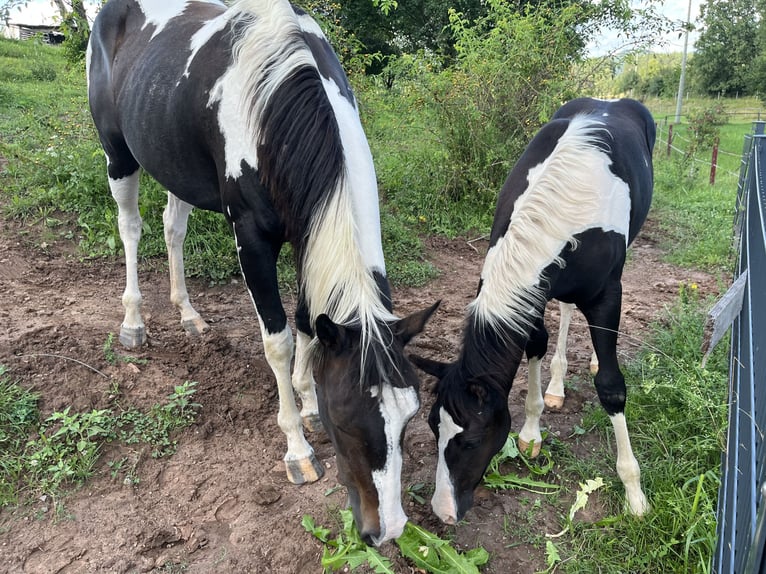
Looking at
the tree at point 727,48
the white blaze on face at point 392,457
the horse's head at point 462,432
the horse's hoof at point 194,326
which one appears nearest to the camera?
the white blaze on face at point 392,457

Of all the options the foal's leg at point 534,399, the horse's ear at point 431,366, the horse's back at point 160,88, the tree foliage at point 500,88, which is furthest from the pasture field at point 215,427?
the tree foliage at point 500,88

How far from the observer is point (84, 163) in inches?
200

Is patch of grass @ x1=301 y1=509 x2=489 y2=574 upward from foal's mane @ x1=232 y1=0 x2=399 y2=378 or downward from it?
downward

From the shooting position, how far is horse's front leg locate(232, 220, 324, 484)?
2453 mm

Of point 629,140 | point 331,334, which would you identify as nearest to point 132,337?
point 331,334

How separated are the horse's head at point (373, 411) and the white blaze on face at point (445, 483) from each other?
33cm

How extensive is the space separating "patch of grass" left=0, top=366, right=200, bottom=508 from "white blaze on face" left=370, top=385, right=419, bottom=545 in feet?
4.58

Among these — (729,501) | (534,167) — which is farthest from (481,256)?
(729,501)

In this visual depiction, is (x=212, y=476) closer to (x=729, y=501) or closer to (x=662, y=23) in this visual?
(x=729, y=501)

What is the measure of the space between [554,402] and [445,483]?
131cm

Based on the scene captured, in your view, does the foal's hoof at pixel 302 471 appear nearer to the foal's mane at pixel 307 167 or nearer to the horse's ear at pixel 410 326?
the foal's mane at pixel 307 167

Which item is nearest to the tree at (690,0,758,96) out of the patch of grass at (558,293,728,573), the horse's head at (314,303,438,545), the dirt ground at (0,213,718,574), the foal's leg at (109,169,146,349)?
the dirt ground at (0,213,718,574)

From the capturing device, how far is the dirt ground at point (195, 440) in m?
2.14

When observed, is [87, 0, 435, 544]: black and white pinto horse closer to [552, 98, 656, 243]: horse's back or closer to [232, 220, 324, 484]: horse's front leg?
[232, 220, 324, 484]: horse's front leg
